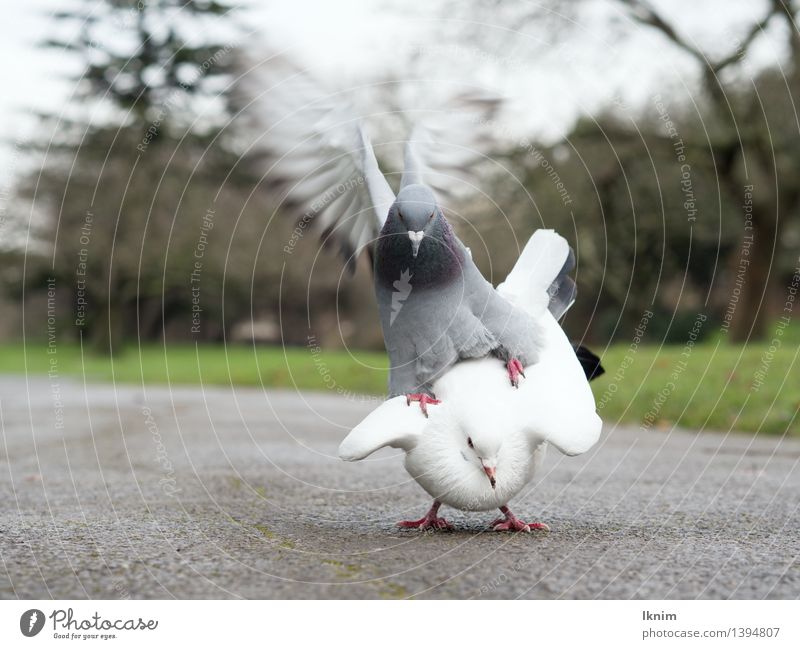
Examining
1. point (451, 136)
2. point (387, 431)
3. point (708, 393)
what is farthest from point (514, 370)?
point (708, 393)

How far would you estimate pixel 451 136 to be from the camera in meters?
4.88

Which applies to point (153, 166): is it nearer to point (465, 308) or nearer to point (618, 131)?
point (618, 131)

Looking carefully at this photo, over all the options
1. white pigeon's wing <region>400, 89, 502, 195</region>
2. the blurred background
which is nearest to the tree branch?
the blurred background

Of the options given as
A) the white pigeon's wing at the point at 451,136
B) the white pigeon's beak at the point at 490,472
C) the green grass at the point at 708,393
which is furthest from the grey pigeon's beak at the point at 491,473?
the green grass at the point at 708,393

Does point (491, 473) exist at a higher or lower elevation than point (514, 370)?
lower

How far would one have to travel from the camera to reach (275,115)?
4.63 m

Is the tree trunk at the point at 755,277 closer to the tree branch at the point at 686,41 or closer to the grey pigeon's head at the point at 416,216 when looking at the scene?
the tree branch at the point at 686,41

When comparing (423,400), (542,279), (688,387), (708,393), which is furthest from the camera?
(688,387)

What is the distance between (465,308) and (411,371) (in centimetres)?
37

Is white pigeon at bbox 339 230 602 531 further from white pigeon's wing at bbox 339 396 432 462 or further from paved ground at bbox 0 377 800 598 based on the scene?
paved ground at bbox 0 377 800 598

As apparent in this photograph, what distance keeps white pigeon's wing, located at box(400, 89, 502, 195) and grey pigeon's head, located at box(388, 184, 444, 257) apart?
0.61 metres

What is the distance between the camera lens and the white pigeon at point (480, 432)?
3.88 m

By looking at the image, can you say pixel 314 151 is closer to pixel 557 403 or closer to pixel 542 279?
pixel 542 279

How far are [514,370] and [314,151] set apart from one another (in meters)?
1.49
